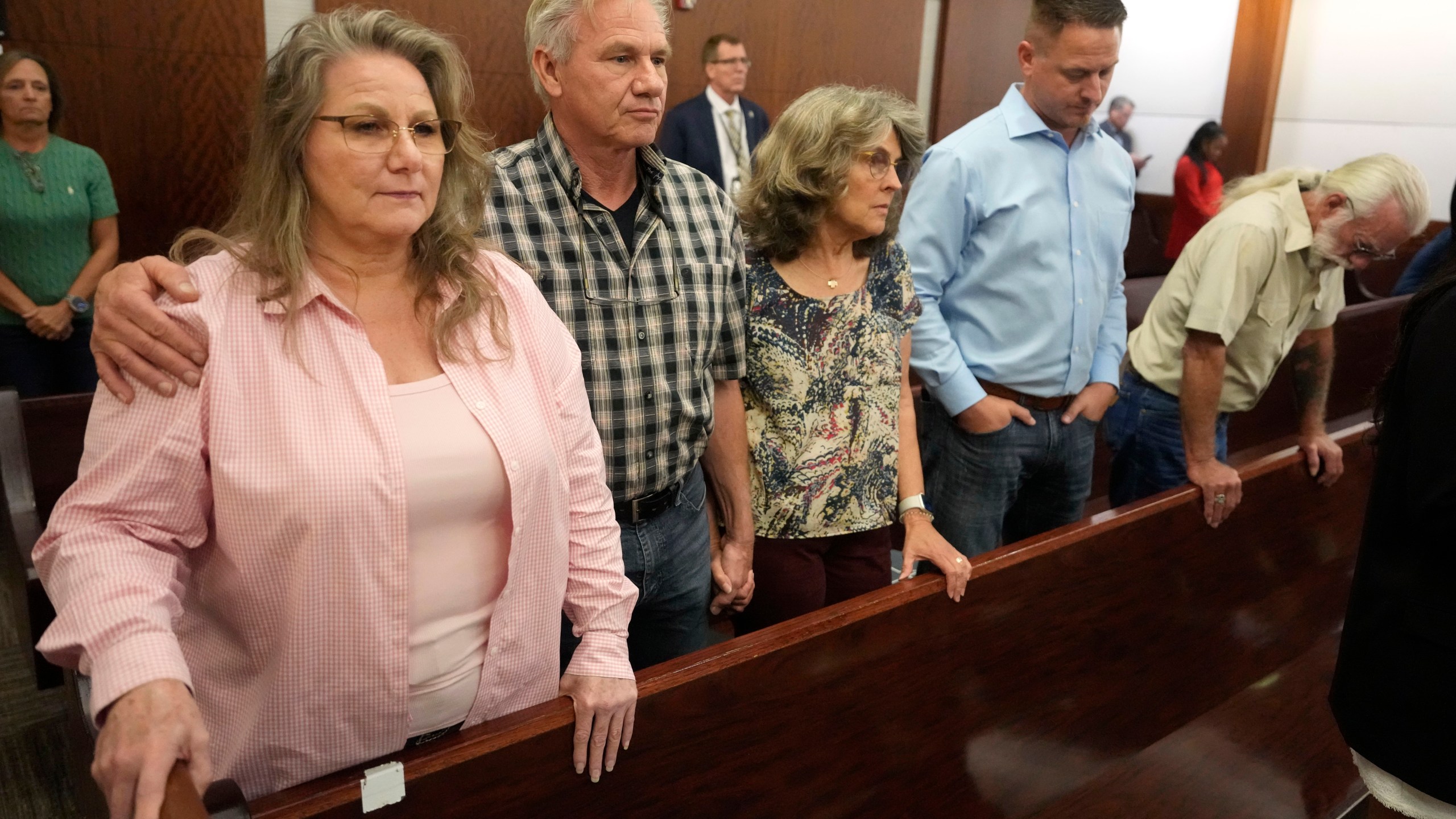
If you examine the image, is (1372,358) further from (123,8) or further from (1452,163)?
(123,8)

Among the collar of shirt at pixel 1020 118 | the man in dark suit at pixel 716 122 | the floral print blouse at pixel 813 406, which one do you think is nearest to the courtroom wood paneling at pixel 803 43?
the man in dark suit at pixel 716 122

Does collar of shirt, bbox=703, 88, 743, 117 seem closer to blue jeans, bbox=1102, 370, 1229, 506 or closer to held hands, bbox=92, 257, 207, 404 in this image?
blue jeans, bbox=1102, 370, 1229, 506

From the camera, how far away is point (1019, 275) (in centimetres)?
220

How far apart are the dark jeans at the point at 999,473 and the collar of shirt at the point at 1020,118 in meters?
0.60

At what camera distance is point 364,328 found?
43.9 inches

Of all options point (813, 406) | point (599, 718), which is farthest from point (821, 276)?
point (599, 718)

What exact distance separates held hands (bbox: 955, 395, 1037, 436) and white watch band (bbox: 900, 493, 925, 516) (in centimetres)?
31

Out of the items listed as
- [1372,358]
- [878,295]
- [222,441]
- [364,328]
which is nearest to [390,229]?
[364,328]

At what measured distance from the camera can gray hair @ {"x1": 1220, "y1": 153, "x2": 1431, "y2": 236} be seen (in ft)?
7.36

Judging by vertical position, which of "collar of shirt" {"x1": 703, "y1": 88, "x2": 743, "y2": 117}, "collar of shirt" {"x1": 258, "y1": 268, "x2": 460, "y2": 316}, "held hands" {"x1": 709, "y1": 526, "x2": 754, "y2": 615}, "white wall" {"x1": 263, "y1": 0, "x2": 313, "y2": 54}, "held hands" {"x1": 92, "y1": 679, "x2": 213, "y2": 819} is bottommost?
"held hands" {"x1": 709, "y1": 526, "x2": 754, "y2": 615}

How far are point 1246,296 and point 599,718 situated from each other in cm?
180

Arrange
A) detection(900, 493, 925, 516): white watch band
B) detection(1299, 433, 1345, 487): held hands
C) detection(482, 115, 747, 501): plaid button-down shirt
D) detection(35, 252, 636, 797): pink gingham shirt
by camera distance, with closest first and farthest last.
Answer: detection(35, 252, 636, 797): pink gingham shirt → detection(482, 115, 747, 501): plaid button-down shirt → detection(900, 493, 925, 516): white watch band → detection(1299, 433, 1345, 487): held hands

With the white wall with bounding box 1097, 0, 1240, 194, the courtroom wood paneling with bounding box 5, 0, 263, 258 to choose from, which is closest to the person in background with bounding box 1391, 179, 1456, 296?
the white wall with bounding box 1097, 0, 1240, 194

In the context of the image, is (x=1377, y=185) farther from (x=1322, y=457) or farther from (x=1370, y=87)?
(x=1370, y=87)
